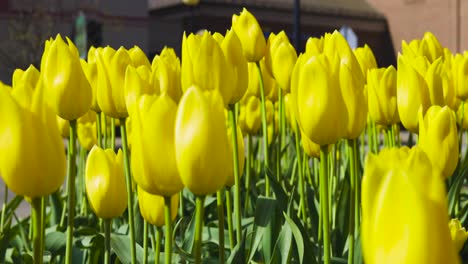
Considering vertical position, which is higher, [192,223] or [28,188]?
[28,188]

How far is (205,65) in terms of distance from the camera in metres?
1.15

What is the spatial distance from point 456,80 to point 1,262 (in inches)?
42.0

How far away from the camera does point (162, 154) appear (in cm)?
80

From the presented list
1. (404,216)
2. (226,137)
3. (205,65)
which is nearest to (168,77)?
(205,65)

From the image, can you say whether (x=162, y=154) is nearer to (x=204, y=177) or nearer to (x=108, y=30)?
(x=204, y=177)

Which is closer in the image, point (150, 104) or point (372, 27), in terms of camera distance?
point (150, 104)

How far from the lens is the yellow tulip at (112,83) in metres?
1.34

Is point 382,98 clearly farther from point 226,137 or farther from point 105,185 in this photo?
point 226,137

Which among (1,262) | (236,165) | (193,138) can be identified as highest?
(193,138)

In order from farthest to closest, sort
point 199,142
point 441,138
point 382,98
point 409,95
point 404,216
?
1. point 382,98
2. point 409,95
3. point 441,138
4. point 199,142
5. point 404,216

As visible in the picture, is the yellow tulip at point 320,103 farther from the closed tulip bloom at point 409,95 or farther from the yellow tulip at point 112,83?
the yellow tulip at point 112,83

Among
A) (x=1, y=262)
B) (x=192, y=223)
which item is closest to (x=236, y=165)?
(x=192, y=223)

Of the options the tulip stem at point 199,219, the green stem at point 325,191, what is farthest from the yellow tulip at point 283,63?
the tulip stem at point 199,219

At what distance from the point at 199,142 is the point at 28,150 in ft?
0.71
